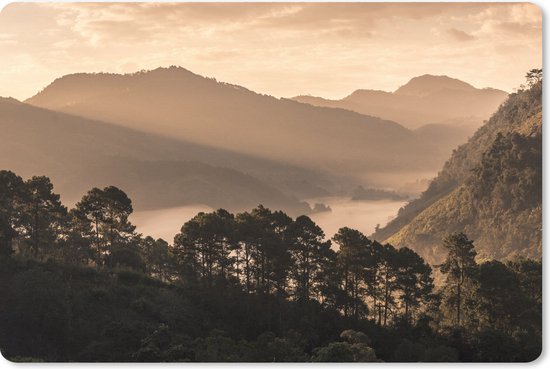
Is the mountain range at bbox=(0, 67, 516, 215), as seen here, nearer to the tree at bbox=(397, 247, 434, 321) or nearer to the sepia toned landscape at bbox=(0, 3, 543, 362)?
the sepia toned landscape at bbox=(0, 3, 543, 362)

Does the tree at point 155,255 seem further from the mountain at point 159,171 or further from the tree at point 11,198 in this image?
the tree at point 11,198

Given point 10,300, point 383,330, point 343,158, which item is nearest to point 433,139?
point 343,158

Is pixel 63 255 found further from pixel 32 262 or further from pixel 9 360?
pixel 9 360

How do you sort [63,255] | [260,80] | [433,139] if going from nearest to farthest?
[260,80] → [63,255] → [433,139]

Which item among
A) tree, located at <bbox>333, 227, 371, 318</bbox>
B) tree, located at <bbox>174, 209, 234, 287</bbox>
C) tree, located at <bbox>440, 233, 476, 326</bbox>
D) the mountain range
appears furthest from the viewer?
the mountain range

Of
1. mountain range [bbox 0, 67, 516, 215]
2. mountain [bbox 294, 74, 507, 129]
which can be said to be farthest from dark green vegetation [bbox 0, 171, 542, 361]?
mountain range [bbox 0, 67, 516, 215]

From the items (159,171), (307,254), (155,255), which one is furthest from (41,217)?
(159,171)

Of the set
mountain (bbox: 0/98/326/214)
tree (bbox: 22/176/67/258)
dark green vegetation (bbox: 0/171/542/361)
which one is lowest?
dark green vegetation (bbox: 0/171/542/361)

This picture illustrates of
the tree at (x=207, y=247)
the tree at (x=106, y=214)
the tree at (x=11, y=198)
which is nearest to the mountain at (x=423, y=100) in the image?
the tree at (x=207, y=247)
